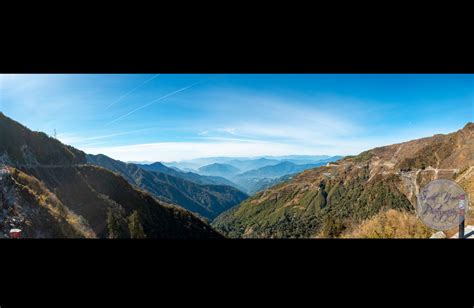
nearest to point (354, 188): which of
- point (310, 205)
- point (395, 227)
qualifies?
point (310, 205)

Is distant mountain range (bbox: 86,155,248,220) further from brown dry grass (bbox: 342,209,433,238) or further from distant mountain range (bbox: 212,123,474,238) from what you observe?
brown dry grass (bbox: 342,209,433,238)

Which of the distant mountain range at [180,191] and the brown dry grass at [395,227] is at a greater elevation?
the brown dry grass at [395,227]

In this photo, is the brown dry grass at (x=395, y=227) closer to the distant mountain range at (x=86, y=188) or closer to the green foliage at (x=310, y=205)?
the distant mountain range at (x=86, y=188)

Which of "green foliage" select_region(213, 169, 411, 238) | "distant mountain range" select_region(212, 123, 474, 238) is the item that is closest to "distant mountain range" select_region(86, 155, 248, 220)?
"green foliage" select_region(213, 169, 411, 238)

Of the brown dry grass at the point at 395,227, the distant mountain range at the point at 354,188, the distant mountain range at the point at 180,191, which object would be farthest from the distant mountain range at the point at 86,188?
the distant mountain range at the point at 180,191
